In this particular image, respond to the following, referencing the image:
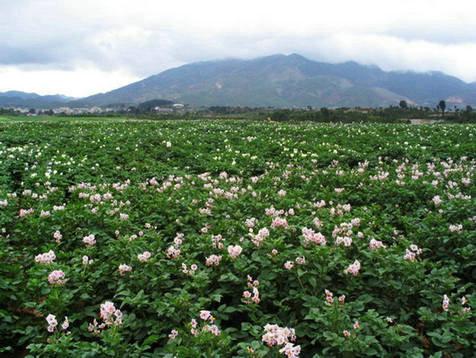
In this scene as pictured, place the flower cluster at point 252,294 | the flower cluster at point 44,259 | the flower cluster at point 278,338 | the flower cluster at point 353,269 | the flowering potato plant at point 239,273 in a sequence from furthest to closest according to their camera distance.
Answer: the flower cluster at point 44,259 < the flower cluster at point 353,269 < the flower cluster at point 252,294 < the flowering potato plant at point 239,273 < the flower cluster at point 278,338

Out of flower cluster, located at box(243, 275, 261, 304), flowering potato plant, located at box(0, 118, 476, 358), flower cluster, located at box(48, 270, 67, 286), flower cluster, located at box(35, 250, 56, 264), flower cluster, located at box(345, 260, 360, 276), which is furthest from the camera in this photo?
flower cluster, located at box(35, 250, 56, 264)

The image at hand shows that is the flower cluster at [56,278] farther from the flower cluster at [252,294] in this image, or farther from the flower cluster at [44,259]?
the flower cluster at [252,294]

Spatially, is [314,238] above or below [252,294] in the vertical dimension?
above

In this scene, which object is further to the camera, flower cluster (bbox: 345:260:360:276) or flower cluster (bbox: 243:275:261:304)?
flower cluster (bbox: 345:260:360:276)

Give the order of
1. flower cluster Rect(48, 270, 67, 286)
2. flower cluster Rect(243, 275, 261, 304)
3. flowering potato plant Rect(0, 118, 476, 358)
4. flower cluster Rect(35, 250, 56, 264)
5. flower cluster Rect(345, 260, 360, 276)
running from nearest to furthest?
1. flowering potato plant Rect(0, 118, 476, 358)
2. flower cluster Rect(243, 275, 261, 304)
3. flower cluster Rect(48, 270, 67, 286)
4. flower cluster Rect(345, 260, 360, 276)
5. flower cluster Rect(35, 250, 56, 264)

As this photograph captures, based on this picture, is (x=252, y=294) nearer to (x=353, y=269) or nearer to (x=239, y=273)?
(x=239, y=273)

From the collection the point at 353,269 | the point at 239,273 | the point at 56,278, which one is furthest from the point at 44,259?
the point at 353,269

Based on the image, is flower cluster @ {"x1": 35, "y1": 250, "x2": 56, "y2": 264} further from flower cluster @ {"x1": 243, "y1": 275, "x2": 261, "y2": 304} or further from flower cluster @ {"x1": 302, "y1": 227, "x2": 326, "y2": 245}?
flower cluster @ {"x1": 302, "y1": 227, "x2": 326, "y2": 245}

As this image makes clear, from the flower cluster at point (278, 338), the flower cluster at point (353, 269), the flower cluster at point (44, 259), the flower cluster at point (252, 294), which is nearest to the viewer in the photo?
the flower cluster at point (278, 338)

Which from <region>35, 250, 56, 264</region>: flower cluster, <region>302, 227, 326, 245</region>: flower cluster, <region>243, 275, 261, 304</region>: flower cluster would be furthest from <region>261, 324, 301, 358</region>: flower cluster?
<region>35, 250, 56, 264</region>: flower cluster

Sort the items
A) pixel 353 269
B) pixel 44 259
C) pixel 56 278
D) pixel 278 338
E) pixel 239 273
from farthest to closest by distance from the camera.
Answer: pixel 44 259 → pixel 239 273 → pixel 353 269 → pixel 56 278 → pixel 278 338

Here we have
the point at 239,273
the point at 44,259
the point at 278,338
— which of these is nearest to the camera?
the point at 278,338

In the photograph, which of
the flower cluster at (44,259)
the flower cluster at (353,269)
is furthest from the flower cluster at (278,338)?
the flower cluster at (44,259)

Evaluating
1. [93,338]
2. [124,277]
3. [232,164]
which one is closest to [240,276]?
[124,277]
